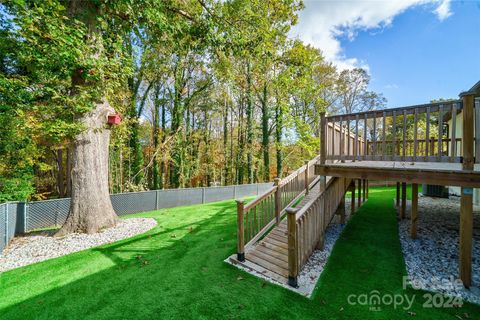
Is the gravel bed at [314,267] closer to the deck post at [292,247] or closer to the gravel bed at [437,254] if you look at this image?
the deck post at [292,247]

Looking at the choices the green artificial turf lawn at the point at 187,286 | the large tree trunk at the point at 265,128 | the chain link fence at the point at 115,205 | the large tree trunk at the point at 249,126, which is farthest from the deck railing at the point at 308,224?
the large tree trunk at the point at 249,126

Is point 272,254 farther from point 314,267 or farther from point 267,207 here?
point 267,207

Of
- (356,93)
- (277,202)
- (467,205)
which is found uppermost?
(356,93)

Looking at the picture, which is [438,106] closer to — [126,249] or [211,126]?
[126,249]

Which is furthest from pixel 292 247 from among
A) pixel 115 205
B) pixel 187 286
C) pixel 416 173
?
pixel 115 205

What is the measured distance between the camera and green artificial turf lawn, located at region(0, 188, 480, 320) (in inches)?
108

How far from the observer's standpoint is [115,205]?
310 inches

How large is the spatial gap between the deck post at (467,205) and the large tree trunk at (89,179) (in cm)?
758

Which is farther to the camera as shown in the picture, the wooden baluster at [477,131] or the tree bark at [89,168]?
the tree bark at [89,168]

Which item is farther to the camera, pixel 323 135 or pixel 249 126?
pixel 249 126

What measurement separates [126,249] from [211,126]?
13.6 m

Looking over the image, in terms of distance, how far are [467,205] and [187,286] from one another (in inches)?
183

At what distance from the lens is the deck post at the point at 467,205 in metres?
3.00

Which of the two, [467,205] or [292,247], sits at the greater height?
[467,205]
